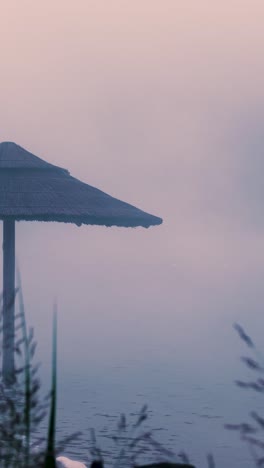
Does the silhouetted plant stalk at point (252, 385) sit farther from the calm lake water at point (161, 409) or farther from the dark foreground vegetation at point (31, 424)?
the calm lake water at point (161, 409)

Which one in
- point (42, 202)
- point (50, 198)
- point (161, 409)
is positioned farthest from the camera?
point (50, 198)

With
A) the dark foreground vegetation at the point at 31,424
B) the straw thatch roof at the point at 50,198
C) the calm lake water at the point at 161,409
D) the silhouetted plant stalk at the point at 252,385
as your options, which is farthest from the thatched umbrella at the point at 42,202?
the silhouetted plant stalk at the point at 252,385

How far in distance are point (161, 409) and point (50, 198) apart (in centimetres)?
286

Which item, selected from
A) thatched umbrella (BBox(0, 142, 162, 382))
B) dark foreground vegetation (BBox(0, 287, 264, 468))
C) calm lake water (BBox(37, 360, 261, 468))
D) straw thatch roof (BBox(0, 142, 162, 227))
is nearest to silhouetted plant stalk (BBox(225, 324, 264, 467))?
dark foreground vegetation (BBox(0, 287, 264, 468))

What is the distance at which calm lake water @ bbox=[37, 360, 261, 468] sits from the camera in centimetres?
895

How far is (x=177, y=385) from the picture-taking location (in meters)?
15.1

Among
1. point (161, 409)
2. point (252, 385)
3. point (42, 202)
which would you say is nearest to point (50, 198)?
point (42, 202)

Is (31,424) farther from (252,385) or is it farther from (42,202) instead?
(42,202)

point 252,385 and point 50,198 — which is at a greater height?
point 50,198

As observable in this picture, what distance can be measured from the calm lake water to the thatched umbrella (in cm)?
136

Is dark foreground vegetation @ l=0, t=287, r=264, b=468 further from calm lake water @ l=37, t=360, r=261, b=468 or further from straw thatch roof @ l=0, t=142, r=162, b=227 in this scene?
straw thatch roof @ l=0, t=142, r=162, b=227

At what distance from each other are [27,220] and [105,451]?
4.25m

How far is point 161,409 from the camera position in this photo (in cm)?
1185

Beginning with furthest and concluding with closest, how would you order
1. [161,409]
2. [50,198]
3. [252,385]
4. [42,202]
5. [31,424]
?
1. [50,198]
2. [42,202]
3. [161,409]
4. [31,424]
5. [252,385]
